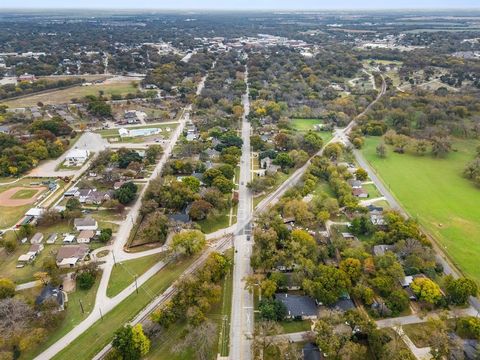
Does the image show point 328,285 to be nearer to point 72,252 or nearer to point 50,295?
point 50,295

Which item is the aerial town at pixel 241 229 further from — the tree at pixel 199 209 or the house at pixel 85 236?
the tree at pixel 199 209

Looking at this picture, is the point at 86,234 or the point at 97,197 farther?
the point at 97,197

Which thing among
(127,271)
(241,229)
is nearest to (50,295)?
(127,271)

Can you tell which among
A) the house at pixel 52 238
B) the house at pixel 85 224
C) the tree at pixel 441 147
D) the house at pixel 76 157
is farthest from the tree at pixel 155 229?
the tree at pixel 441 147

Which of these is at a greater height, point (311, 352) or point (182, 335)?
point (311, 352)

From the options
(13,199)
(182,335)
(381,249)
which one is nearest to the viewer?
(182,335)

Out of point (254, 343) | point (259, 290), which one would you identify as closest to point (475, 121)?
point (259, 290)
